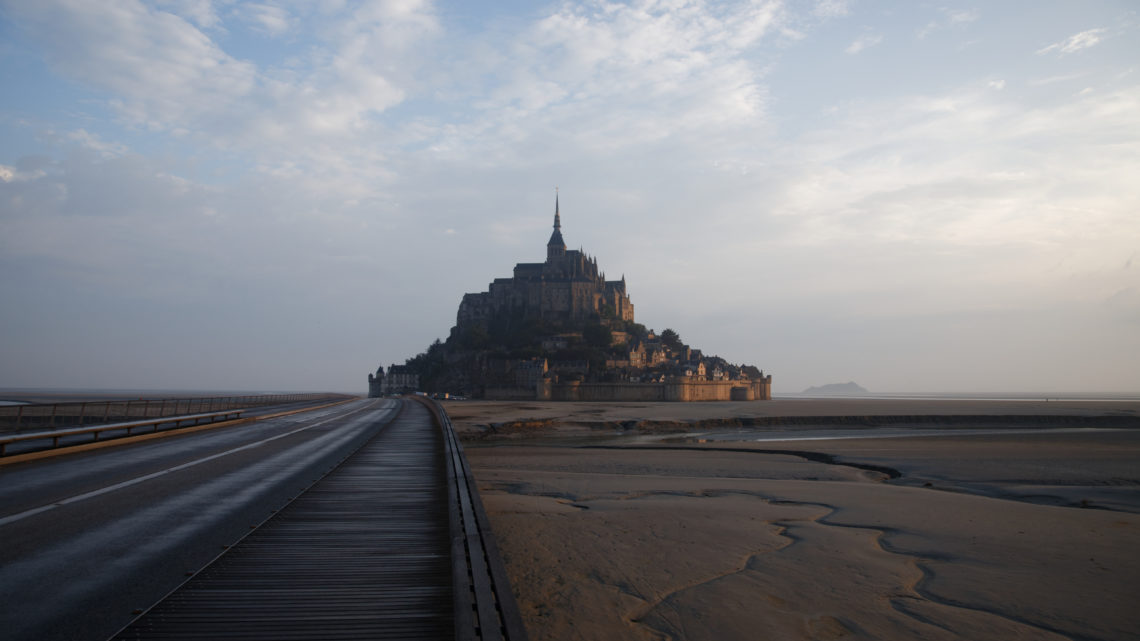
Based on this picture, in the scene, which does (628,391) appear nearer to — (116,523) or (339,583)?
(116,523)

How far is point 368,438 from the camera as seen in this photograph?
2373 cm

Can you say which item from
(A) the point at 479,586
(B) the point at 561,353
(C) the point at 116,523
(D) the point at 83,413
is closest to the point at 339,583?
(A) the point at 479,586

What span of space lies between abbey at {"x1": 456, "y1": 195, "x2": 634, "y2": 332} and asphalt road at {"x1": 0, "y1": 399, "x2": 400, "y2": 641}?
475ft

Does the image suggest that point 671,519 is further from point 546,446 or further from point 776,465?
point 546,446

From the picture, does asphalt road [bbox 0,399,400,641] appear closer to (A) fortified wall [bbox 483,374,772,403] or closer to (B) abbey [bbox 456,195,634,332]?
(A) fortified wall [bbox 483,374,772,403]

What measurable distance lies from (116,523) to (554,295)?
506 ft

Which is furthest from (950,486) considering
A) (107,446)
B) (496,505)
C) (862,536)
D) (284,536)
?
(107,446)

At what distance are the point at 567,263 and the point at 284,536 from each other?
164427 millimetres

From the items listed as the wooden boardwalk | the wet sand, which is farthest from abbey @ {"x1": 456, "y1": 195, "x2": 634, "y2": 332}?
the wooden boardwalk

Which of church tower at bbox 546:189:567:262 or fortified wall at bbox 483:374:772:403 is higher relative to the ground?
church tower at bbox 546:189:567:262

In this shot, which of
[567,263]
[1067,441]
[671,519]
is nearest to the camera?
[671,519]

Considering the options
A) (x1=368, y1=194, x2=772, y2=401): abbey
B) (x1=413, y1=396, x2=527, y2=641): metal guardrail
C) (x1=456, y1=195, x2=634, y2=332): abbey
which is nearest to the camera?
(x1=413, y1=396, x2=527, y2=641): metal guardrail

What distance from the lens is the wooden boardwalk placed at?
4.76 m

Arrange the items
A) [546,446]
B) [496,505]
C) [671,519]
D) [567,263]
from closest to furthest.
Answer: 1. [671,519]
2. [496,505]
3. [546,446]
4. [567,263]
